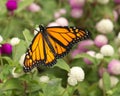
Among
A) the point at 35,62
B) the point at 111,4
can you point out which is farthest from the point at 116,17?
the point at 35,62

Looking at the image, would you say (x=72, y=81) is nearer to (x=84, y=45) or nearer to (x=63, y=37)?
(x=63, y=37)

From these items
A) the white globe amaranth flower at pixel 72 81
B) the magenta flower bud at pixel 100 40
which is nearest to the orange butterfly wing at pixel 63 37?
the white globe amaranth flower at pixel 72 81

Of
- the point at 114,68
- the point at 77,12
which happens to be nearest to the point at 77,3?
the point at 77,12

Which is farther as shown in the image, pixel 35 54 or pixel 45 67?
pixel 45 67

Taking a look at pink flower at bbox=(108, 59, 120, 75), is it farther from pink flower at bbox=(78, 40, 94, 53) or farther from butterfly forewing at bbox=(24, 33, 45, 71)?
butterfly forewing at bbox=(24, 33, 45, 71)

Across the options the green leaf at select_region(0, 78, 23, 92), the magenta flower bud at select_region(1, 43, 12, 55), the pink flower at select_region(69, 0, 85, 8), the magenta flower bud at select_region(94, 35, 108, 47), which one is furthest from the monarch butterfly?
the pink flower at select_region(69, 0, 85, 8)

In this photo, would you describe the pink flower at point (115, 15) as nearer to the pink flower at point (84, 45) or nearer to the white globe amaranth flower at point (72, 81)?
the pink flower at point (84, 45)
